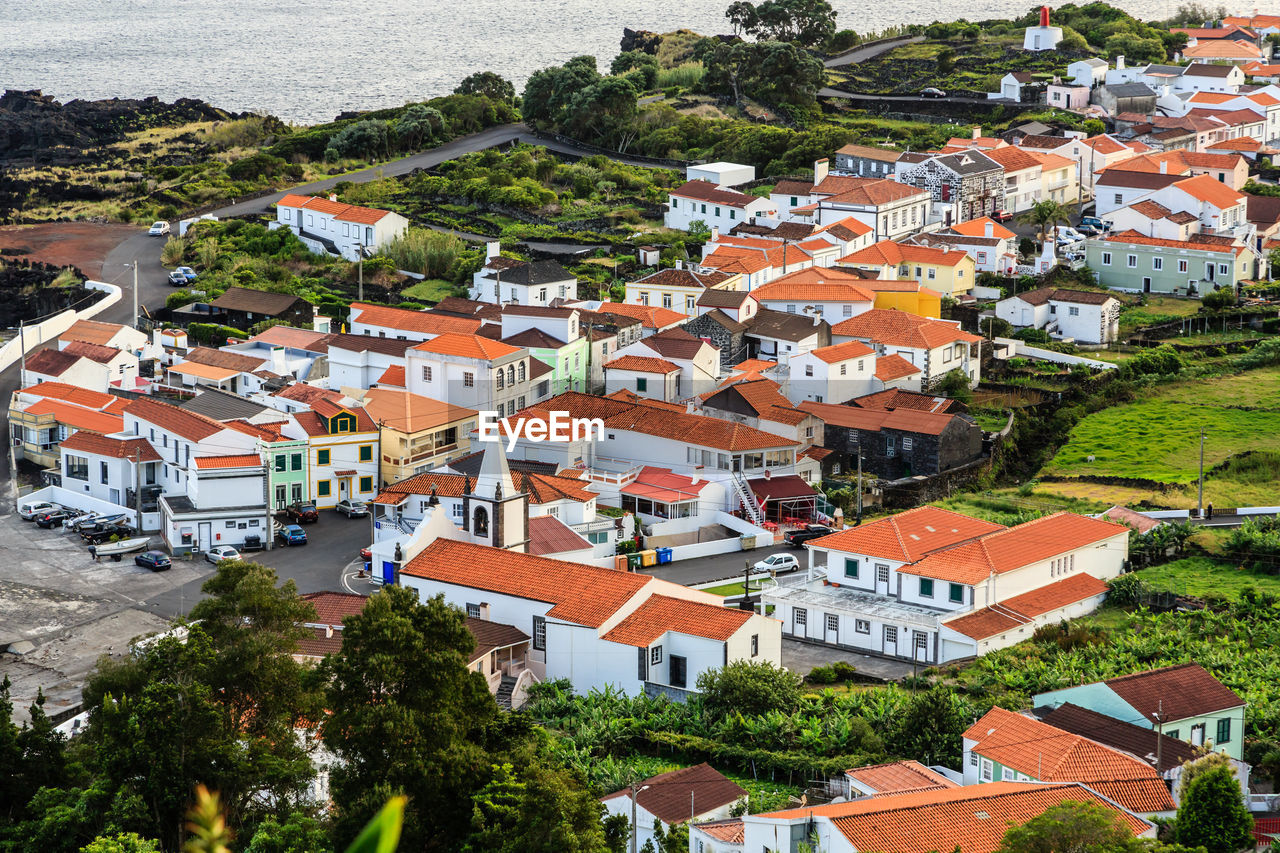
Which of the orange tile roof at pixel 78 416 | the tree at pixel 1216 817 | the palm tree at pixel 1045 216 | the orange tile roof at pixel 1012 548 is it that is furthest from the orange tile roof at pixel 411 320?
the tree at pixel 1216 817

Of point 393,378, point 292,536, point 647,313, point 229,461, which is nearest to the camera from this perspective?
point 292,536

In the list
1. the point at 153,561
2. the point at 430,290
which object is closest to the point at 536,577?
the point at 153,561

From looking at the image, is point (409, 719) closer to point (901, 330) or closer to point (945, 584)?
point (945, 584)

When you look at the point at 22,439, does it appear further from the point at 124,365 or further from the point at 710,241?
the point at 710,241

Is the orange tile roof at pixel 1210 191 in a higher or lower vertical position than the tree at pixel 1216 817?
higher

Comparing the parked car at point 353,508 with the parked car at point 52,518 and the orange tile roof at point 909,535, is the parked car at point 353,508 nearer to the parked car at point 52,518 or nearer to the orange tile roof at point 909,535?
the parked car at point 52,518

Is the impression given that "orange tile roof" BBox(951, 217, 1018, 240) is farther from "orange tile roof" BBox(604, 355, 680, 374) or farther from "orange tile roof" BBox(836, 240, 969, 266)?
"orange tile roof" BBox(604, 355, 680, 374)
